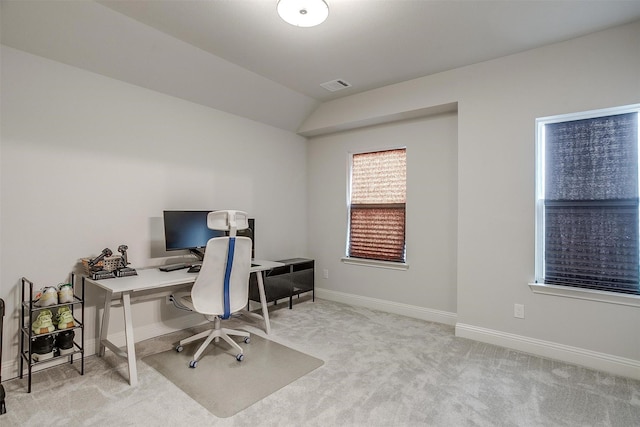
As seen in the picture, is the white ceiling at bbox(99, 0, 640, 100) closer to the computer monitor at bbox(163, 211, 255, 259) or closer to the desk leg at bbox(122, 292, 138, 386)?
the computer monitor at bbox(163, 211, 255, 259)

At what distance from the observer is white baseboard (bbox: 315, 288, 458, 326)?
11.8ft

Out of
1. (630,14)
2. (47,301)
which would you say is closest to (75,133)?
(47,301)

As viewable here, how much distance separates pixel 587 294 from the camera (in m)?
2.64

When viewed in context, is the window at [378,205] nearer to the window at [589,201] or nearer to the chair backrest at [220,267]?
the window at [589,201]

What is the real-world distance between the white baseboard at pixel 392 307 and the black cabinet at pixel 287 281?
271 mm

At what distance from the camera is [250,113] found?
3.98 m

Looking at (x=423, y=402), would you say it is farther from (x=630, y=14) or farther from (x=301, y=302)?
(x=630, y=14)

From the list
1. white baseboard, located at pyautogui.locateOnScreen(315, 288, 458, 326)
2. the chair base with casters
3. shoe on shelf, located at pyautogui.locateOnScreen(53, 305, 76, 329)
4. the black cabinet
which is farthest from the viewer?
the black cabinet

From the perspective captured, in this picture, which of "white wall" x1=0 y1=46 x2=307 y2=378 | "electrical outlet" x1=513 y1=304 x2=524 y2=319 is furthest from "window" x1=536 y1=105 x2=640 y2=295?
"white wall" x1=0 y1=46 x2=307 y2=378

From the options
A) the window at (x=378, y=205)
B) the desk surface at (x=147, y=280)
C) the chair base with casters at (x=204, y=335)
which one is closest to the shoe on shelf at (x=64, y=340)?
the desk surface at (x=147, y=280)

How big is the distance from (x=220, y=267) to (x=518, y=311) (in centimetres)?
263

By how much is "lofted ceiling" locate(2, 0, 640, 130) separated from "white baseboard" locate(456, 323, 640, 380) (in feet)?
8.35

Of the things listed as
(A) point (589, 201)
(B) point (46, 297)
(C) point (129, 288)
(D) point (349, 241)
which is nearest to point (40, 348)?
(B) point (46, 297)

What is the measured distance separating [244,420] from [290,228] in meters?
2.92
